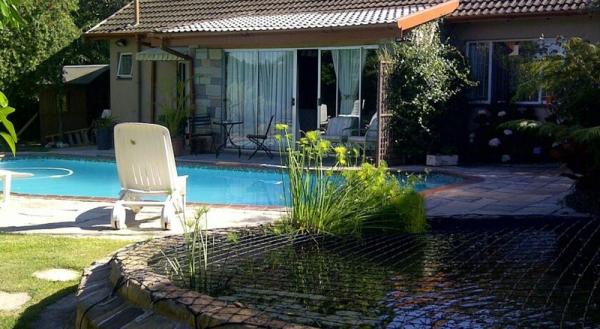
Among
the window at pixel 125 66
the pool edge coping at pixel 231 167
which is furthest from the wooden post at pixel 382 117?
the window at pixel 125 66

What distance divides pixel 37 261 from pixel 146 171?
2304mm

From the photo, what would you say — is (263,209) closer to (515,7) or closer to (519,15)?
(519,15)

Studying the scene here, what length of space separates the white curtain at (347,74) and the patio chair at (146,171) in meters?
8.33

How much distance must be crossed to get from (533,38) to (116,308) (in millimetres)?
13262

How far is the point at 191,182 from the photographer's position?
14.8 metres

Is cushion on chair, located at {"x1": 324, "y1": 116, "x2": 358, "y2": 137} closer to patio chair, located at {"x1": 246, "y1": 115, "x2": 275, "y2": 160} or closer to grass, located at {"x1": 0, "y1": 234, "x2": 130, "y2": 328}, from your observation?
patio chair, located at {"x1": 246, "y1": 115, "x2": 275, "y2": 160}

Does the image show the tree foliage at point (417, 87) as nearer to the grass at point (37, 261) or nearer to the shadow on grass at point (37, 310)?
the grass at point (37, 261)

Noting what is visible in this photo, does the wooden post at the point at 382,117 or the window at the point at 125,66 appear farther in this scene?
the window at the point at 125,66

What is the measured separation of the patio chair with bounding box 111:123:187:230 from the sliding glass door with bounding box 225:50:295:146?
8.95m

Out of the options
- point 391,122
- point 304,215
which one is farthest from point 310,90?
point 304,215

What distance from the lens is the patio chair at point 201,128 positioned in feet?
59.4

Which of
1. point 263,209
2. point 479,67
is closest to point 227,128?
point 479,67

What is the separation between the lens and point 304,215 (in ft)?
20.5

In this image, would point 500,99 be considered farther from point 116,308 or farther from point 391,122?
point 116,308
